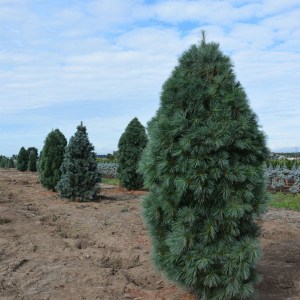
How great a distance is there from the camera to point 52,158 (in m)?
13.9

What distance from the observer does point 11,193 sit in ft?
42.8

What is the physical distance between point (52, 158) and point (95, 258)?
8756 millimetres

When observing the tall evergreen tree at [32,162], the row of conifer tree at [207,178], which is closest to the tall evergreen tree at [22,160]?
the tall evergreen tree at [32,162]

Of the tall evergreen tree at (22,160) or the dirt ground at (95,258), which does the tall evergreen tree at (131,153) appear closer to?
the dirt ground at (95,258)

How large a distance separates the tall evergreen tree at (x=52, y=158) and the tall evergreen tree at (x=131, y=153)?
6.65 ft

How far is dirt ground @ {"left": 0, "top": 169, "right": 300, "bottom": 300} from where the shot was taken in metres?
4.36

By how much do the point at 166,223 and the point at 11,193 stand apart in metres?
10.2

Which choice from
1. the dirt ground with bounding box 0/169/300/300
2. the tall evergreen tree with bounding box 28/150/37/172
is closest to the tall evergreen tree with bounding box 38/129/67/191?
the dirt ground with bounding box 0/169/300/300

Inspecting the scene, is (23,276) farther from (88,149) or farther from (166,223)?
(88,149)

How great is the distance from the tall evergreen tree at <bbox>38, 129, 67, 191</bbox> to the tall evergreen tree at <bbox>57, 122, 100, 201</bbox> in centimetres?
226

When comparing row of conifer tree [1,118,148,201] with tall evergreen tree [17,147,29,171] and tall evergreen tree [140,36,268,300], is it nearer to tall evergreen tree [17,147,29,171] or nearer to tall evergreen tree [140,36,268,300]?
tall evergreen tree [140,36,268,300]

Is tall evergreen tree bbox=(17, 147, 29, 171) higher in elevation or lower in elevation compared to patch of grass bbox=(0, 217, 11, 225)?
higher

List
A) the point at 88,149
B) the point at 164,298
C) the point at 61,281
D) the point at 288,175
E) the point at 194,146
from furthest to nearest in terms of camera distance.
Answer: the point at 288,175 → the point at 88,149 → the point at 61,281 → the point at 164,298 → the point at 194,146

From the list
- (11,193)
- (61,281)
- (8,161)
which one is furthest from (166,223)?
(8,161)
